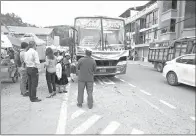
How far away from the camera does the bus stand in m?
8.38

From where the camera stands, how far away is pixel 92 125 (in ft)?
12.3

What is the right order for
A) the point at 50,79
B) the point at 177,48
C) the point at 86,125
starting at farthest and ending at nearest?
the point at 177,48 → the point at 50,79 → the point at 86,125

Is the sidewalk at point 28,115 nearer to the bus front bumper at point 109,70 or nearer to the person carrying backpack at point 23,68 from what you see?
the person carrying backpack at point 23,68

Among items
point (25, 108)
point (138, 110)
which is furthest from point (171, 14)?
point (25, 108)

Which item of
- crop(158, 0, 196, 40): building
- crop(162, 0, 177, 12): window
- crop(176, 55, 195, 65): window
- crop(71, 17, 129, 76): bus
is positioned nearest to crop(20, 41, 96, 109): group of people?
crop(71, 17, 129, 76): bus

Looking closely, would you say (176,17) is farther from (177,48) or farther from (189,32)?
(177,48)

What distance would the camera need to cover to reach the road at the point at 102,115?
359 centimetres

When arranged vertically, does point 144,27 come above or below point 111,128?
above

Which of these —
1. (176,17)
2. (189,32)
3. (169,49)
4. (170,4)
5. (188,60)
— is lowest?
(188,60)

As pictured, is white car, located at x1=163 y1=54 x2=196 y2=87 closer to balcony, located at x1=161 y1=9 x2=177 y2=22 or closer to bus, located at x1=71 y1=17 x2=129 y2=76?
bus, located at x1=71 y1=17 x2=129 y2=76

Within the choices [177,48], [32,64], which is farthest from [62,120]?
[177,48]

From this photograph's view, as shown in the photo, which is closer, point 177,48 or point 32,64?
point 32,64

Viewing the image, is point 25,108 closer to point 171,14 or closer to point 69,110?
point 69,110

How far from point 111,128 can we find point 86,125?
550 millimetres
